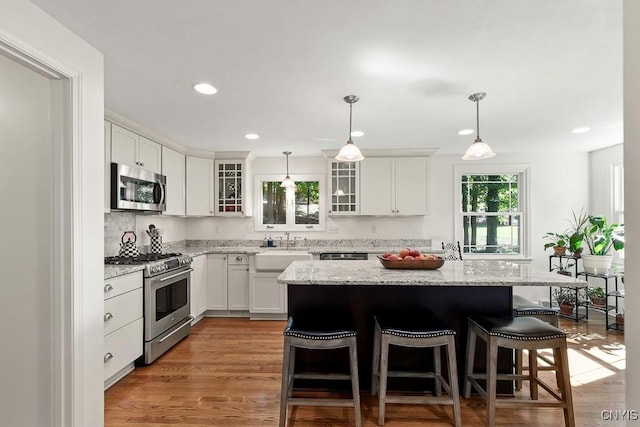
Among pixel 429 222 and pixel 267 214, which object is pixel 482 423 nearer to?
pixel 429 222

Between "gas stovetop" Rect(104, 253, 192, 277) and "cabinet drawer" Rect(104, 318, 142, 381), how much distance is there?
44cm

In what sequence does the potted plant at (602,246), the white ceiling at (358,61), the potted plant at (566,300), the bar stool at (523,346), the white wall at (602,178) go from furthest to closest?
the white wall at (602,178) → the potted plant at (566,300) → the potted plant at (602,246) → the bar stool at (523,346) → the white ceiling at (358,61)

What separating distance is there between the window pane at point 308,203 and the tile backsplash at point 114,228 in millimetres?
2282

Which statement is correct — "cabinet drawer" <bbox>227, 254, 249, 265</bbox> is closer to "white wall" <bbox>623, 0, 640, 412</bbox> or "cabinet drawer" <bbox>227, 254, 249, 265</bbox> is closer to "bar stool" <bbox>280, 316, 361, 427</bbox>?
"bar stool" <bbox>280, 316, 361, 427</bbox>

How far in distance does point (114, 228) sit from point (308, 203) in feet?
8.43

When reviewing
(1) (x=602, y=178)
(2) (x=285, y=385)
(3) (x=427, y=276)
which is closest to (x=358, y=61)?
(3) (x=427, y=276)

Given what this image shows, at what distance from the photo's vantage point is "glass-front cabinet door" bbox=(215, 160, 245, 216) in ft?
15.4

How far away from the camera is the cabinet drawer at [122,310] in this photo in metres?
2.40

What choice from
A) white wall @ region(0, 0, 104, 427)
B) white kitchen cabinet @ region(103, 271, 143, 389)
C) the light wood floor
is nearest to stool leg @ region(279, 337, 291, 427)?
the light wood floor

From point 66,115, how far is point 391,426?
257cm

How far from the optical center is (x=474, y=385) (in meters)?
2.12

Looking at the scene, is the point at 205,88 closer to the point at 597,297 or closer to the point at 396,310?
the point at 396,310

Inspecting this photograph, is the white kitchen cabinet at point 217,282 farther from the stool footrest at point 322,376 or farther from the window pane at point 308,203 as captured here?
the stool footrest at point 322,376

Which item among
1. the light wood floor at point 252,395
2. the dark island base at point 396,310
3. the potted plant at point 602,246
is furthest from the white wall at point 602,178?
the dark island base at point 396,310
